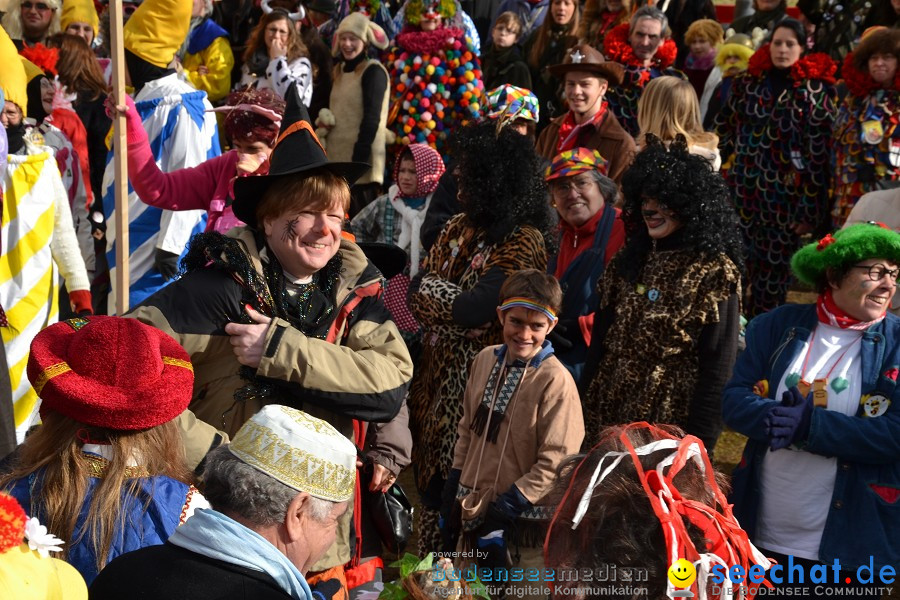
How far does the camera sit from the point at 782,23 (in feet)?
26.3

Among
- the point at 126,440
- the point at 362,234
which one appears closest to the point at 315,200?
the point at 126,440

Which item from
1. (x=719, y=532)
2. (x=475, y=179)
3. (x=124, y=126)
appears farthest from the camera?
(x=475, y=179)

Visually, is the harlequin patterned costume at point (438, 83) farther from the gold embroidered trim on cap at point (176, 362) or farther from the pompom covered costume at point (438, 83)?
the gold embroidered trim on cap at point (176, 362)

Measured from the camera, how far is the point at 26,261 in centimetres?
572

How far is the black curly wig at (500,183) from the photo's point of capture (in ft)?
17.3

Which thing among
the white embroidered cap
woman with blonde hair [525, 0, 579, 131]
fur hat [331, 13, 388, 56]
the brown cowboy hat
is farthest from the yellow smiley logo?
woman with blonde hair [525, 0, 579, 131]

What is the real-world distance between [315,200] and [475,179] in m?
1.91

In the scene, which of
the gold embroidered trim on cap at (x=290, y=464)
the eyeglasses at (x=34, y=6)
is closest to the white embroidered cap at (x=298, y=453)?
the gold embroidered trim on cap at (x=290, y=464)

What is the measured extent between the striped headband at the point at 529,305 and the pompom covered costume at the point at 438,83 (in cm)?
460

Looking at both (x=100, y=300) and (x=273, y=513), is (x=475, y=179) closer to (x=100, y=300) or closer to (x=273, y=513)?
(x=273, y=513)

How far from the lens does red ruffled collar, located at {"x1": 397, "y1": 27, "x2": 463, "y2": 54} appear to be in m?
9.09

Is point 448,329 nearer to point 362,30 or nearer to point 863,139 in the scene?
point 863,139

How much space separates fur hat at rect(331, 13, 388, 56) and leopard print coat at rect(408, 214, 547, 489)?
4.49m

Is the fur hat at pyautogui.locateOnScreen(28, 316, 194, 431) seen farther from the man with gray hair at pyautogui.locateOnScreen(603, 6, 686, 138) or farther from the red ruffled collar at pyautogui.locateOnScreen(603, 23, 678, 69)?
the red ruffled collar at pyautogui.locateOnScreen(603, 23, 678, 69)
